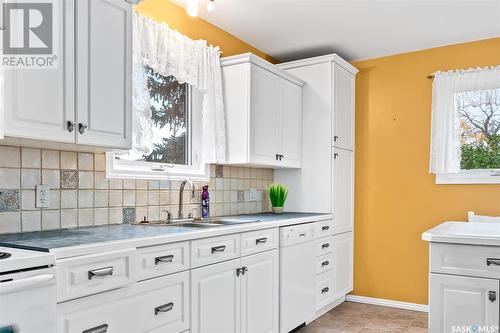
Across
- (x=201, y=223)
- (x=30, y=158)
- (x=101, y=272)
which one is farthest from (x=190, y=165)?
(x=101, y=272)

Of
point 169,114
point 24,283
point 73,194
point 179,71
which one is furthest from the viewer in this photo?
point 169,114

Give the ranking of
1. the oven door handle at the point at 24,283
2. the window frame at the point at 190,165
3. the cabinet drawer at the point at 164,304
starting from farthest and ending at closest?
the window frame at the point at 190,165 < the cabinet drawer at the point at 164,304 < the oven door handle at the point at 24,283

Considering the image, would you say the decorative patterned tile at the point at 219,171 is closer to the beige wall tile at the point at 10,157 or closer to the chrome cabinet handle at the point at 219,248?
the chrome cabinet handle at the point at 219,248

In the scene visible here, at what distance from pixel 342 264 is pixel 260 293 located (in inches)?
59.2

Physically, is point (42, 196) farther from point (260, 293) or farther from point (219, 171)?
point (219, 171)

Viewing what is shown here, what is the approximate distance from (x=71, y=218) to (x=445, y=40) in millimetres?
3447

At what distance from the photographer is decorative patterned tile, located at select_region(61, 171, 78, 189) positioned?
7.39 feet

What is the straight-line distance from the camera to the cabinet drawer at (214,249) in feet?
7.22

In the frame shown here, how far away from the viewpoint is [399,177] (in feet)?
13.6

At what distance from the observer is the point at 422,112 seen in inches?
160

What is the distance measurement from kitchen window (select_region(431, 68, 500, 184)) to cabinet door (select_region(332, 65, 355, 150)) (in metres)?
0.76

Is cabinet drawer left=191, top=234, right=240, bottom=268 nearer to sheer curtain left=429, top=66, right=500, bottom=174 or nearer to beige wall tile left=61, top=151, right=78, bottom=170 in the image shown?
beige wall tile left=61, top=151, right=78, bottom=170

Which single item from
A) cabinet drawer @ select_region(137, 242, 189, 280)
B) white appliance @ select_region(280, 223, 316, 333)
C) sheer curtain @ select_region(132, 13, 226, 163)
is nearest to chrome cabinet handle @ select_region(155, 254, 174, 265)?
cabinet drawer @ select_region(137, 242, 189, 280)

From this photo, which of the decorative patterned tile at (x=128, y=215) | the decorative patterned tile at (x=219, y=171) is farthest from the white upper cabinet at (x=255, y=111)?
the decorative patterned tile at (x=128, y=215)
